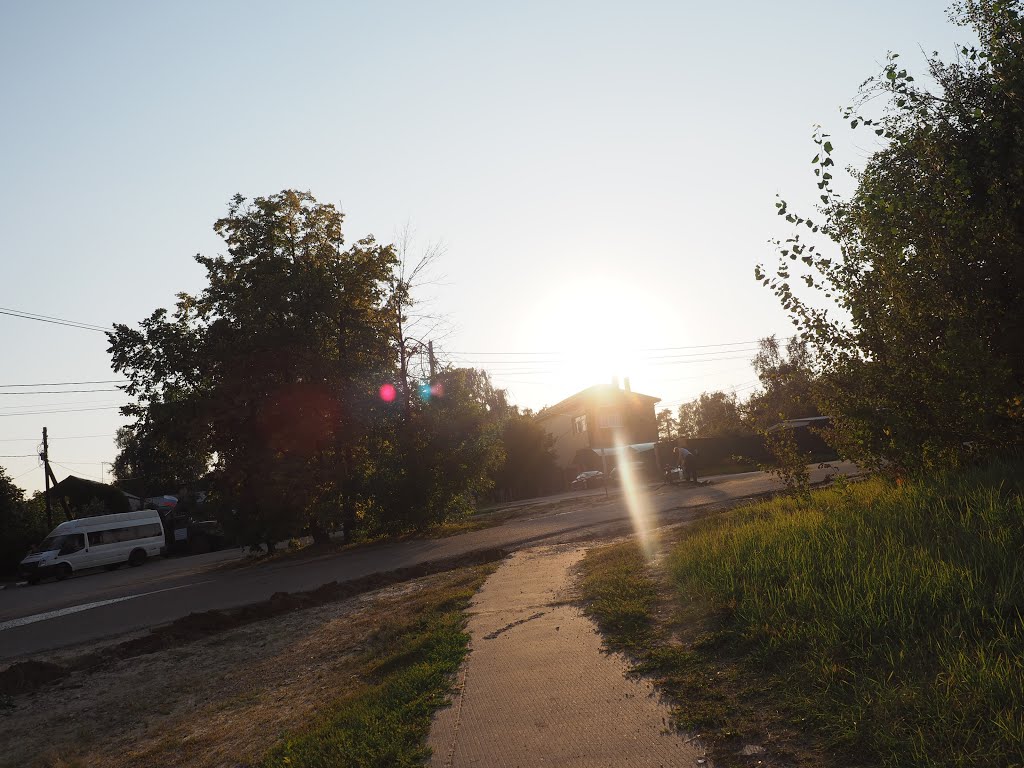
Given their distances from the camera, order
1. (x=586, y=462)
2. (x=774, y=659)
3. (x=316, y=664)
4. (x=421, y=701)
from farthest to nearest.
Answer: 1. (x=586, y=462)
2. (x=316, y=664)
3. (x=421, y=701)
4. (x=774, y=659)

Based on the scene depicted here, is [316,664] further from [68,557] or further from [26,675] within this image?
[68,557]

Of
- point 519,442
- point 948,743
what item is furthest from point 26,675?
point 519,442

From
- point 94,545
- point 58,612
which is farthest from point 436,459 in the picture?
point 94,545

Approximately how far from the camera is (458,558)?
16.5 metres

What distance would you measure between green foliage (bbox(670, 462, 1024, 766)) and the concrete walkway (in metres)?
0.81

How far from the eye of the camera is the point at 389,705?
567 centimetres

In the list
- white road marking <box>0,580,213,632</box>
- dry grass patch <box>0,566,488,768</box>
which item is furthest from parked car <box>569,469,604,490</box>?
dry grass patch <box>0,566,488,768</box>

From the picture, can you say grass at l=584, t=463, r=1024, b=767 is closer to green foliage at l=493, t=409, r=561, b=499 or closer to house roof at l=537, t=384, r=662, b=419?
green foliage at l=493, t=409, r=561, b=499

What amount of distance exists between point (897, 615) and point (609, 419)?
66.1 metres

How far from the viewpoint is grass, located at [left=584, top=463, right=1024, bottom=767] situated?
371 cm

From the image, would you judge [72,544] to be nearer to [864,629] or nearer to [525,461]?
[525,461]

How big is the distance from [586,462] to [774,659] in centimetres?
5662

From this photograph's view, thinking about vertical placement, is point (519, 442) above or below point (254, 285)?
below

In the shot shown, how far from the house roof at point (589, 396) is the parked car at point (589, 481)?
1697 centimetres
